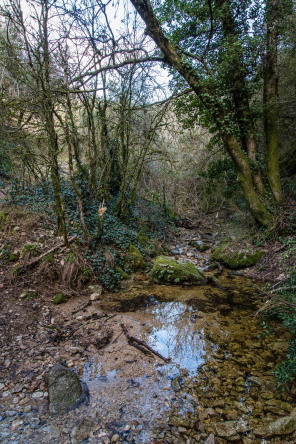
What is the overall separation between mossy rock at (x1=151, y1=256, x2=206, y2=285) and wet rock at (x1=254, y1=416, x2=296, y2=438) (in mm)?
4107

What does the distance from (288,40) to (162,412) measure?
9121 millimetres

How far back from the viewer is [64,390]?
2.72 m

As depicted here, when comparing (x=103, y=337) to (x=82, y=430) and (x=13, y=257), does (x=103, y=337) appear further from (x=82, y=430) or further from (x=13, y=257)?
(x=13, y=257)

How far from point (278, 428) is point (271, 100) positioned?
27.9 ft

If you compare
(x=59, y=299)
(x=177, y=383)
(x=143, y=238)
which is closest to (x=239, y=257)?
(x=143, y=238)

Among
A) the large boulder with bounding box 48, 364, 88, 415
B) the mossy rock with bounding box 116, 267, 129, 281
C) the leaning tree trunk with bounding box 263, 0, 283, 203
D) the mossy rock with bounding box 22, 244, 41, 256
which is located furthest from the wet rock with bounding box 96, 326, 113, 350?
the leaning tree trunk with bounding box 263, 0, 283, 203

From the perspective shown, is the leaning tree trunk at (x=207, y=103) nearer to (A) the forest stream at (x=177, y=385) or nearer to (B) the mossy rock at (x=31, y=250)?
(A) the forest stream at (x=177, y=385)

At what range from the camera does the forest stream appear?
2326mm

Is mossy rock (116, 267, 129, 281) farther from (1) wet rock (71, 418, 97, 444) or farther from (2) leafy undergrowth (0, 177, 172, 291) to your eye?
(1) wet rock (71, 418, 97, 444)

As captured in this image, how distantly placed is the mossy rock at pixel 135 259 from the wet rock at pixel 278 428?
499 cm

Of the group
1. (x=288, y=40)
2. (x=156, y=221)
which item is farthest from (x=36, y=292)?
(x=288, y=40)

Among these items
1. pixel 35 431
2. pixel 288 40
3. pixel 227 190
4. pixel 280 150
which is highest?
pixel 288 40

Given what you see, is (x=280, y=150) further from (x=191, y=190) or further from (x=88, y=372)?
(x=88, y=372)

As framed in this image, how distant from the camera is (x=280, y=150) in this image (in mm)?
9953
